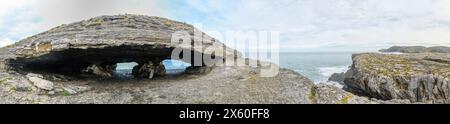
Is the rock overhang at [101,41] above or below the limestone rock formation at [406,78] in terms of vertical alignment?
above

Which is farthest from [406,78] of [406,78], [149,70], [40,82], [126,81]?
[40,82]

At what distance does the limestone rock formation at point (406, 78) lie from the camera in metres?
16.2

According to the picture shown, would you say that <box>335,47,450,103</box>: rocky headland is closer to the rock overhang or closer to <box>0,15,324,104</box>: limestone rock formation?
<box>0,15,324,104</box>: limestone rock formation

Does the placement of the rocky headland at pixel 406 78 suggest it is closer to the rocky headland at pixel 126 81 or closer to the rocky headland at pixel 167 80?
the rocky headland at pixel 167 80

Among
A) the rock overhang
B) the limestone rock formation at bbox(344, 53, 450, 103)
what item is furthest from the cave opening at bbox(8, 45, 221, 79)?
the limestone rock formation at bbox(344, 53, 450, 103)

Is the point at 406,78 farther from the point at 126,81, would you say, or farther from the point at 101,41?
the point at 101,41

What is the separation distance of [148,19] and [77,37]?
4.72m

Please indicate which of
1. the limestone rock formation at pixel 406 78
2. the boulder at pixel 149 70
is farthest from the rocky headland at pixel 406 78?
the boulder at pixel 149 70

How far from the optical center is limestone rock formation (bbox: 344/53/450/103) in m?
16.2
